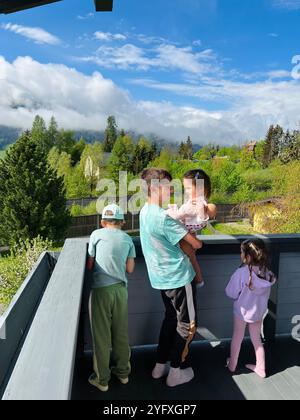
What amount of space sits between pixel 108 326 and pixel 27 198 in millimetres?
32558

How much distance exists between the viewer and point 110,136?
70812mm

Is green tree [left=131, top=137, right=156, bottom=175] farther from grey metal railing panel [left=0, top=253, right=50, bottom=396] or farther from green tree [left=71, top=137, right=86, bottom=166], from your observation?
grey metal railing panel [left=0, top=253, right=50, bottom=396]

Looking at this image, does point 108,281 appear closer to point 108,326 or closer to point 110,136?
point 108,326

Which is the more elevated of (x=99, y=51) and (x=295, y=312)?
(x=99, y=51)

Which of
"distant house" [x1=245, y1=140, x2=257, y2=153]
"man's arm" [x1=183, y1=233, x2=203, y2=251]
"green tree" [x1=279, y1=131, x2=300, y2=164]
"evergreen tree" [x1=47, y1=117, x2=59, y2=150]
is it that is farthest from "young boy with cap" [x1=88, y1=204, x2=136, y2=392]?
"evergreen tree" [x1=47, y1=117, x2=59, y2=150]

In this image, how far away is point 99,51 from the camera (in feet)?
390

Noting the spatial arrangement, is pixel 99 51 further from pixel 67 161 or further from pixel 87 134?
pixel 67 161

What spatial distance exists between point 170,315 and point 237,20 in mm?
139679

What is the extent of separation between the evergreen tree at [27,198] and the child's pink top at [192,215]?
105 ft

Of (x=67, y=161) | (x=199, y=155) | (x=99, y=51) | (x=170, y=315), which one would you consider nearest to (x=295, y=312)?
(x=170, y=315)

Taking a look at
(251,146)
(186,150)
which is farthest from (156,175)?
(251,146)

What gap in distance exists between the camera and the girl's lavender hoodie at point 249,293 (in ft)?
6.66

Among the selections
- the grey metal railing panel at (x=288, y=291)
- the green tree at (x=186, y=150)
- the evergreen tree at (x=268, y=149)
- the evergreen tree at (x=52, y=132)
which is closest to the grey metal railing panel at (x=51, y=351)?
the grey metal railing panel at (x=288, y=291)

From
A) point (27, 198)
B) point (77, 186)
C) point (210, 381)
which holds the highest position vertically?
point (210, 381)
